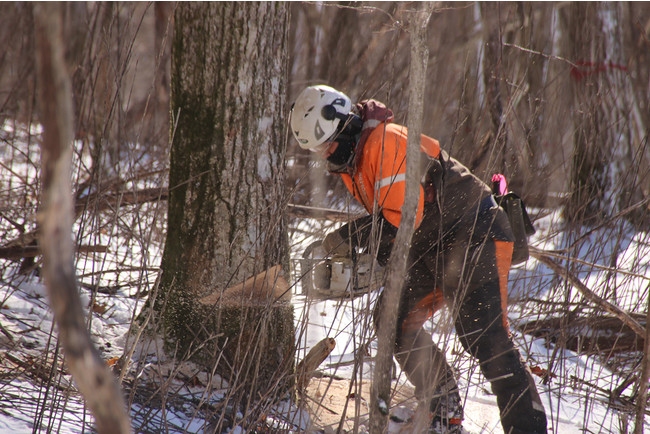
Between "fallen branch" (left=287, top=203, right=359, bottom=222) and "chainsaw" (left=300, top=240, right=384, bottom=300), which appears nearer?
"chainsaw" (left=300, top=240, right=384, bottom=300)

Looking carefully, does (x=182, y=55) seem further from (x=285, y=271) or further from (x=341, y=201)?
(x=341, y=201)

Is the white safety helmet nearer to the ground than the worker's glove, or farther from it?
farther from it

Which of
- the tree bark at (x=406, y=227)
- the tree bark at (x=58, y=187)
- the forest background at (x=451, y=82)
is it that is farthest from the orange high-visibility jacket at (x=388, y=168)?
the tree bark at (x=58, y=187)

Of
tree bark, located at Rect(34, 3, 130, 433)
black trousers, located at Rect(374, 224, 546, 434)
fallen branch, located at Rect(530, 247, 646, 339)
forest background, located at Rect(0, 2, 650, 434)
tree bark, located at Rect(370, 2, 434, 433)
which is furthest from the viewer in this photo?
forest background, located at Rect(0, 2, 650, 434)

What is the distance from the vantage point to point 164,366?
2.62 meters

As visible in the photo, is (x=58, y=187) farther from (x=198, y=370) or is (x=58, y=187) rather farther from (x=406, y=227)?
(x=198, y=370)

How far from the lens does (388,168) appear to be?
234 centimetres

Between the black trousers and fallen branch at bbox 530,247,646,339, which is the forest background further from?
the black trousers

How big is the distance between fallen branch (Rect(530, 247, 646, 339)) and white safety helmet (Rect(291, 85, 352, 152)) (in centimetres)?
152

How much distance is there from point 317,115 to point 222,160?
0.51 metres

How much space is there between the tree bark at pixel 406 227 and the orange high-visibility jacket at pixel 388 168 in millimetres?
549

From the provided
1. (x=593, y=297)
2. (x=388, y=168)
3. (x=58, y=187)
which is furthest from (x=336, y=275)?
(x=58, y=187)

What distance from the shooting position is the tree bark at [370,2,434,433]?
1.64 meters

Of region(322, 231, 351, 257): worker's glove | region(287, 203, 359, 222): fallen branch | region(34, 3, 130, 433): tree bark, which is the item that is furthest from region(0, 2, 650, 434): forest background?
region(34, 3, 130, 433): tree bark
